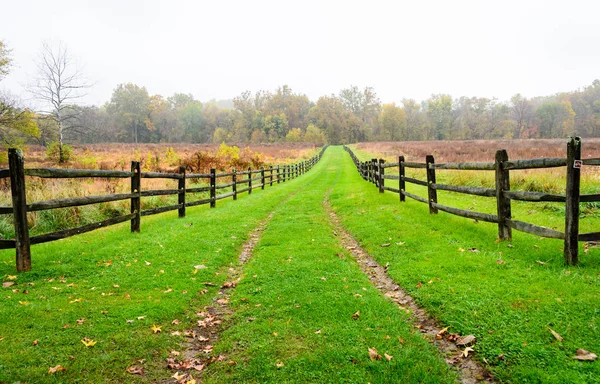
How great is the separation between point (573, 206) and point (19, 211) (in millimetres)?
8805

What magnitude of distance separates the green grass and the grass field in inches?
0.7

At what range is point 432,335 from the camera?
3.92 m

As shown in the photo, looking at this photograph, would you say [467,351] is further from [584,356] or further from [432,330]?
[584,356]

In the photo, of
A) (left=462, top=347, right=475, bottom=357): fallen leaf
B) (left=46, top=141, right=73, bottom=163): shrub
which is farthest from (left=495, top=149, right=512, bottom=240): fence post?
(left=46, top=141, right=73, bottom=163): shrub

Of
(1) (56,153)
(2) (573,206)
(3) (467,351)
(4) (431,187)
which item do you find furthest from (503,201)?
(1) (56,153)

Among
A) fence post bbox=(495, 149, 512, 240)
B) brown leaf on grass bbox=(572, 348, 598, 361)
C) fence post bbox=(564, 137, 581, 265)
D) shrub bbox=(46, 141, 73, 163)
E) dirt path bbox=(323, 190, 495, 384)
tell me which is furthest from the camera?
shrub bbox=(46, 141, 73, 163)

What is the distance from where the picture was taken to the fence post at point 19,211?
559 cm

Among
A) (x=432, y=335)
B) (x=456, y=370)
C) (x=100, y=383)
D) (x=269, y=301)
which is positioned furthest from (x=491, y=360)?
(x=100, y=383)

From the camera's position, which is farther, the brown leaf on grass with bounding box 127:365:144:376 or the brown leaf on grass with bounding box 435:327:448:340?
the brown leaf on grass with bounding box 435:327:448:340

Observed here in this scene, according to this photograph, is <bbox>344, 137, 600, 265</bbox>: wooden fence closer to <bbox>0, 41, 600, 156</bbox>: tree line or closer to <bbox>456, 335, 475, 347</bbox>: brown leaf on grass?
<bbox>456, 335, 475, 347</bbox>: brown leaf on grass

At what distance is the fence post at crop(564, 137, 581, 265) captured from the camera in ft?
16.5

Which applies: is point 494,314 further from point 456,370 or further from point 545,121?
point 545,121

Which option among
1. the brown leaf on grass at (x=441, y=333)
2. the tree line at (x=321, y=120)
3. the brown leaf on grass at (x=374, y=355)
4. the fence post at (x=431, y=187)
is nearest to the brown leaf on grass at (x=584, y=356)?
the brown leaf on grass at (x=441, y=333)

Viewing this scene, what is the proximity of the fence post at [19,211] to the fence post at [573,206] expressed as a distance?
28.3 feet
